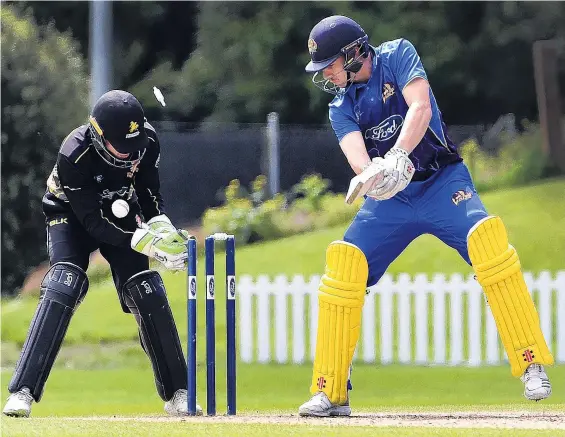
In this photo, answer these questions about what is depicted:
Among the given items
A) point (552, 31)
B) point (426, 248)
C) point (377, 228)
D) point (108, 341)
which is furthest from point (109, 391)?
point (552, 31)

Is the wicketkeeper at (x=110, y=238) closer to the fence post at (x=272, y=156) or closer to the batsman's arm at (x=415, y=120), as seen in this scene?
the batsman's arm at (x=415, y=120)

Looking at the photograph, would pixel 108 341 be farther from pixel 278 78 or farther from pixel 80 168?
pixel 278 78

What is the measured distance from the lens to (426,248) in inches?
620

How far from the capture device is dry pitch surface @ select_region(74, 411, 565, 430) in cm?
693

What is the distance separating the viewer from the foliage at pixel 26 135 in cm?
1875

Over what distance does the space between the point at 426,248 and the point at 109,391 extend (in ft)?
18.0

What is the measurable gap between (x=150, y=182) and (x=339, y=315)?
142cm

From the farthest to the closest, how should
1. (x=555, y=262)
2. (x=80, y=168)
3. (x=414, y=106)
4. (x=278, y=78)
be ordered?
(x=278, y=78), (x=555, y=262), (x=80, y=168), (x=414, y=106)

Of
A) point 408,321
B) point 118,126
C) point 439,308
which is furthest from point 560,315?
point 118,126

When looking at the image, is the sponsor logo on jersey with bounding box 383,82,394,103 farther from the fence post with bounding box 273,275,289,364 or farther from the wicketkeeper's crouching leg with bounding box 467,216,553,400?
the fence post with bounding box 273,275,289,364

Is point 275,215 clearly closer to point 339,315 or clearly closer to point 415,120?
point 339,315

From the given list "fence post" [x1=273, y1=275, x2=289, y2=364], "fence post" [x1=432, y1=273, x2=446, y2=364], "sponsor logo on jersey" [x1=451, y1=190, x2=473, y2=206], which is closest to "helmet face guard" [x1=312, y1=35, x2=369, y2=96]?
"sponsor logo on jersey" [x1=451, y1=190, x2=473, y2=206]

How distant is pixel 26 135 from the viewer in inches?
739

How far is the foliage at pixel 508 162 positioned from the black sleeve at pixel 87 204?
11.6 metres
